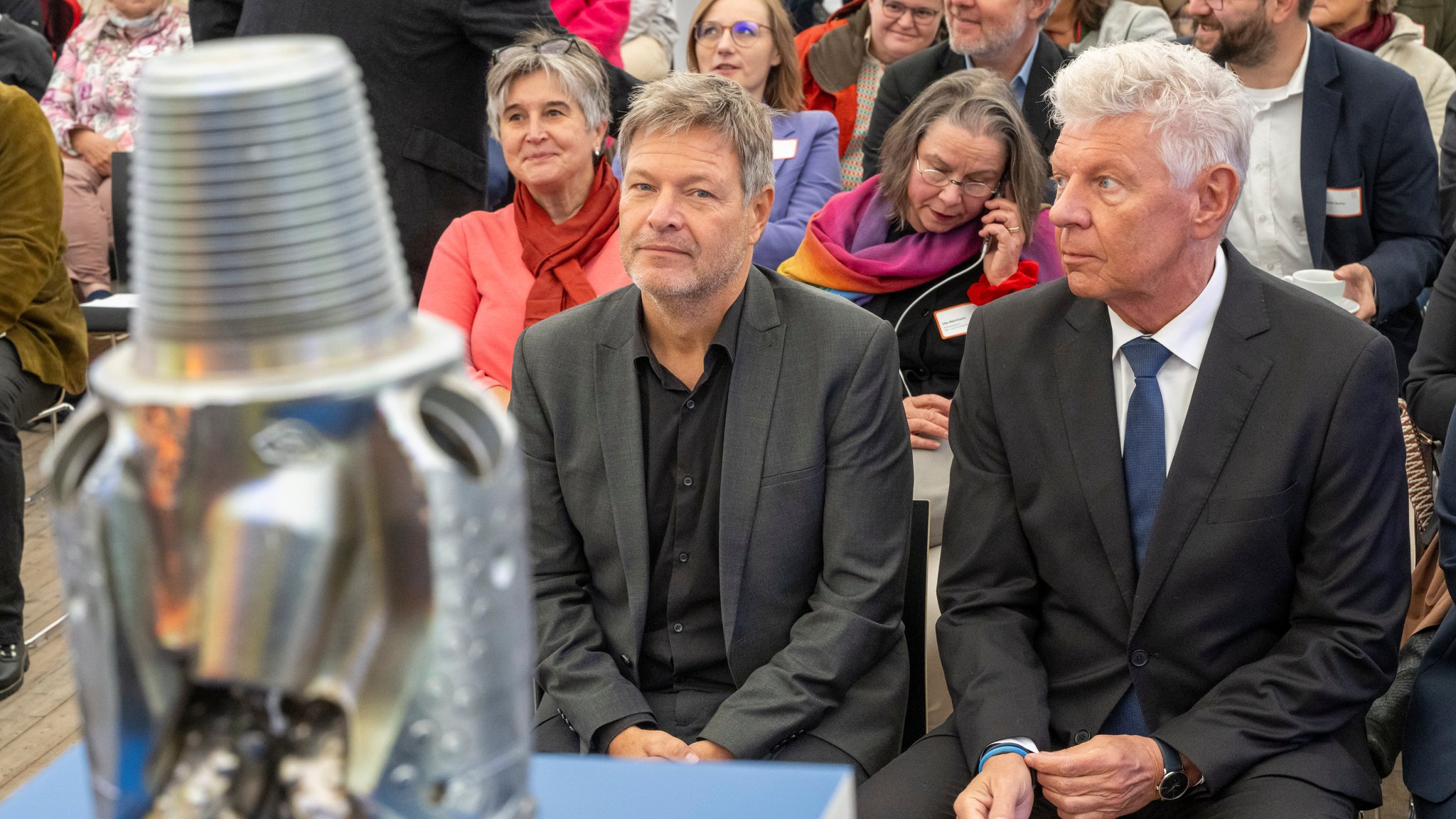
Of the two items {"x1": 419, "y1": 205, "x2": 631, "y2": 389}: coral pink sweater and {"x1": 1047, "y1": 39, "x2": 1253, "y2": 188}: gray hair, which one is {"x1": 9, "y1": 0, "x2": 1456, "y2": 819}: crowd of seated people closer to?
{"x1": 1047, "y1": 39, "x2": 1253, "y2": 188}: gray hair

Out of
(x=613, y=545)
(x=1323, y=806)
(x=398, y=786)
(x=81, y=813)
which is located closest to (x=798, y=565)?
(x=613, y=545)

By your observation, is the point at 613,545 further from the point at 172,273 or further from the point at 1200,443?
the point at 172,273

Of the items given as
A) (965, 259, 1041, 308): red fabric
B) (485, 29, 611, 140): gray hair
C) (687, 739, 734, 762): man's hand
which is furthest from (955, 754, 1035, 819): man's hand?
(485, 29, 611, 140): gray hair

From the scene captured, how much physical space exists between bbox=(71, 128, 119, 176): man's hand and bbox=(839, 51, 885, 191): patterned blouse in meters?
3.04

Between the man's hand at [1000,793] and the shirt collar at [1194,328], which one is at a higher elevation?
the shirt collar at [1194,328]

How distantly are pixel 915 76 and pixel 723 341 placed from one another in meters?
2.03

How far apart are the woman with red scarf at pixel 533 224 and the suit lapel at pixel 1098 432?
4.48ft

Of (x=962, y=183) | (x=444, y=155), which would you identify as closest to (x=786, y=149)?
(x=962, y=183)

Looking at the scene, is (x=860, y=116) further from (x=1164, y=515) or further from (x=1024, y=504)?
(x=1164, y=515)

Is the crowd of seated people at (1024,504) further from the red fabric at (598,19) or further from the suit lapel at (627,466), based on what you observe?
the red fabric at (598,19)

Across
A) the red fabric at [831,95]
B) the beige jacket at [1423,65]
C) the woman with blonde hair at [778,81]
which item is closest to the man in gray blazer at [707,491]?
the woman with blonde hair at [778,81]

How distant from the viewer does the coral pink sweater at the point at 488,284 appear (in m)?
3.10

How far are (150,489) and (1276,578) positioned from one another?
1.60m

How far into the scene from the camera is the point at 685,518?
2.06 m
